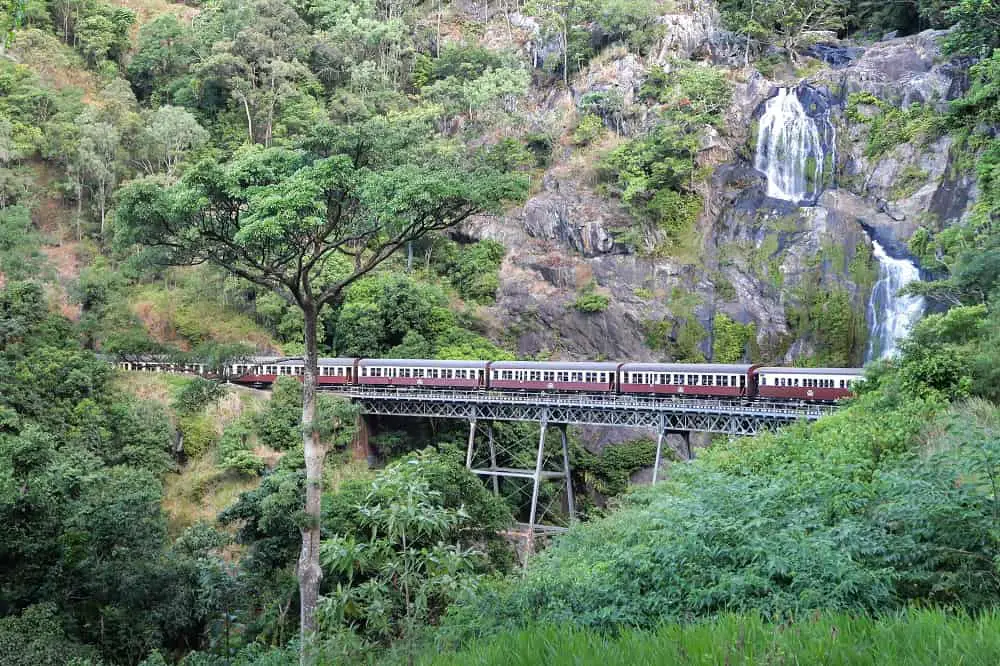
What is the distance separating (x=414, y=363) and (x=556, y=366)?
193 inches

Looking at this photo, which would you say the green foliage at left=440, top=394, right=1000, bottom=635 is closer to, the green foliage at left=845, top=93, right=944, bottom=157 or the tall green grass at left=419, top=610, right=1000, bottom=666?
the tall green grass at left=419, top=610, right=1000, bottom=666

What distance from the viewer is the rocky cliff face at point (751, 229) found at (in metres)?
33.5

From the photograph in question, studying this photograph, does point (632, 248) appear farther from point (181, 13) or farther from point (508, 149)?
point (181, 13)

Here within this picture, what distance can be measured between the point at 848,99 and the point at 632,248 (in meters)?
11.3

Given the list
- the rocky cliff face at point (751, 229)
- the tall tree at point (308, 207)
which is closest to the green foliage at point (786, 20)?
the rocky cliff face at point (751, 229)

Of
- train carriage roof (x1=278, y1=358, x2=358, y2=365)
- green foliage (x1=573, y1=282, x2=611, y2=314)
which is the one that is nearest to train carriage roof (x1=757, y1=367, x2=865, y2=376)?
green foliage (x1=573, y1=282, x2=611, y2=314)

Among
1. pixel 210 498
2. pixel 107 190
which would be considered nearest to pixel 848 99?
pixel 210 498

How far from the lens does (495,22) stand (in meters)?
52.7

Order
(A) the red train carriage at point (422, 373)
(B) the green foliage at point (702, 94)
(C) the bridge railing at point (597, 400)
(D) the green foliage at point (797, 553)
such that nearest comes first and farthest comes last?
(D) the green foliage at point (797, 553) < (C) the bridge railing at point (597, 400) < (A) the red train carriage at point (422, 373) < (B) the green foliage at point (702, 94)

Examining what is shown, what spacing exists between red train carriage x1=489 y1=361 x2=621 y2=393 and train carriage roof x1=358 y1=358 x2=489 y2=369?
0.68m

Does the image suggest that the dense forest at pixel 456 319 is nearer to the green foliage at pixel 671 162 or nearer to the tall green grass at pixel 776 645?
the tall green grass at pixel 776 645

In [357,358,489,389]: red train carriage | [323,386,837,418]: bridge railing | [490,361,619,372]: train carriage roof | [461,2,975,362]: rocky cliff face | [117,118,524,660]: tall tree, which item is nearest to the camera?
[117,118,524,660]: tall tree

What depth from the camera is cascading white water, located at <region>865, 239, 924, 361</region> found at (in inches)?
1187

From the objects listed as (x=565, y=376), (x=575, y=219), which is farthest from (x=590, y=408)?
(x=575, y=219)
